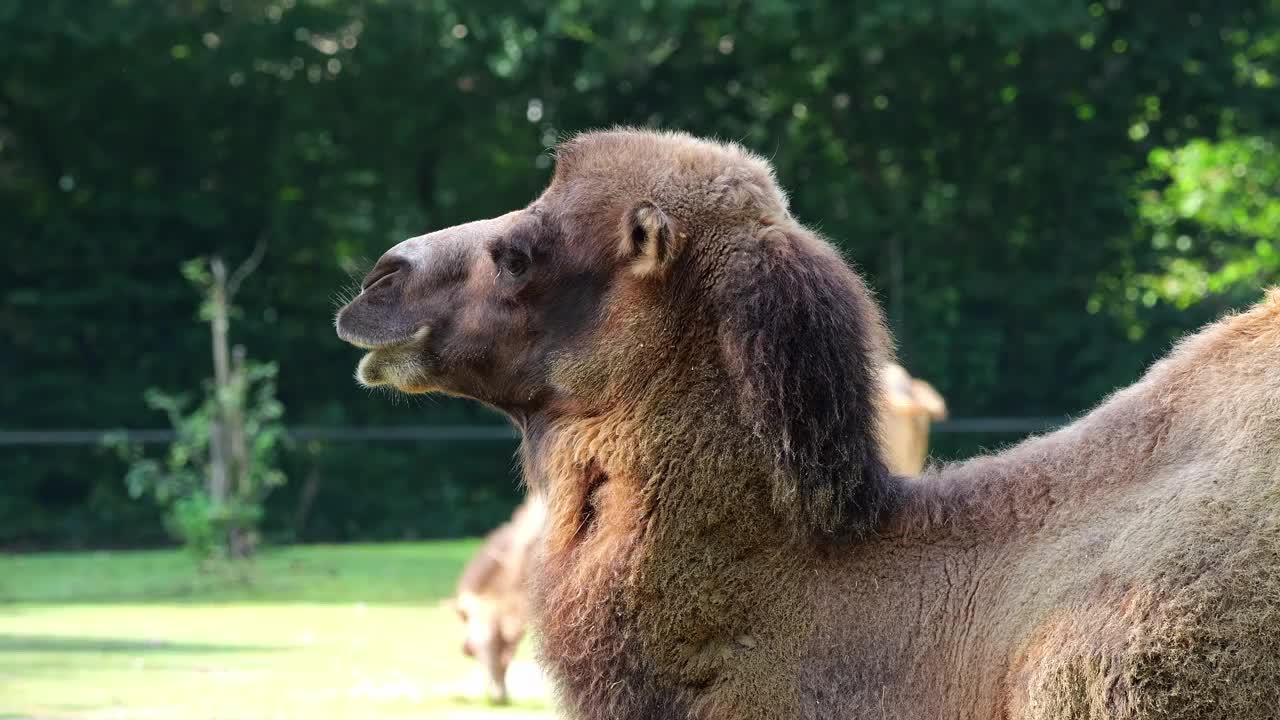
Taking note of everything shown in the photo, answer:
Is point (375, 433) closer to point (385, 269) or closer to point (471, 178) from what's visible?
point (471, 178)

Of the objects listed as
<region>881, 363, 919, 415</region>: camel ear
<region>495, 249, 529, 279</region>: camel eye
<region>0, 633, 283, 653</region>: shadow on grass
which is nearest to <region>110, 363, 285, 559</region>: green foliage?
<region>0, 633, 283, 653</region>: shadow on grass

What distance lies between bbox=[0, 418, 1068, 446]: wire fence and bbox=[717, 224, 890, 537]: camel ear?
43.6 feet

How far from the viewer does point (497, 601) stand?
8.06 m

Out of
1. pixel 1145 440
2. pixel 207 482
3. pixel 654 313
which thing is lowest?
pixel 207 482

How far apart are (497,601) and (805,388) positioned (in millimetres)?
5296

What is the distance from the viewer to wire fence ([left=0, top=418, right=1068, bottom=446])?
1598cm

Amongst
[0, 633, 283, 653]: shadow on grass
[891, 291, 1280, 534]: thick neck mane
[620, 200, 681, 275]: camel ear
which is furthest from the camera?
[0, 633, 283, 653]: shadow on grass

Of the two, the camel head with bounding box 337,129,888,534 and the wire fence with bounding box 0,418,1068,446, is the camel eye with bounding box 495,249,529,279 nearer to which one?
the camel head with bounding box 337,129,888,534

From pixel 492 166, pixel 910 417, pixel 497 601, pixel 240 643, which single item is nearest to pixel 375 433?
pixel 492 166

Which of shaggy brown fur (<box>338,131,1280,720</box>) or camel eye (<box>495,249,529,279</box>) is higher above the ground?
camel eye (<box>495,249,529,279</box>)

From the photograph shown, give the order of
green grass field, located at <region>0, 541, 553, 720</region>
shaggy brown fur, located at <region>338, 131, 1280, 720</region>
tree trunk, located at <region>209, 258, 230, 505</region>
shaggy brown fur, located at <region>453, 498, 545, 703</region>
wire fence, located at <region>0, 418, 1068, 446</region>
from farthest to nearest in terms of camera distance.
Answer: wire fence, located at <region>0, 418, 1068, 446</region>
tree trunk, located at <region>209, 258, 230, 505</region>
shaggy brown fur, located at <region>453, 498, 545, 703</region>
green grass field, located at <region>0, 541, 553, 720</region>
shaggy brown fur, located at <region>338, 131, 1280, 720</region>

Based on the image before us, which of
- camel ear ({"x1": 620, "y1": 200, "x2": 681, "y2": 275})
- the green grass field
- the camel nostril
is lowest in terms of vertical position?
the green grass field

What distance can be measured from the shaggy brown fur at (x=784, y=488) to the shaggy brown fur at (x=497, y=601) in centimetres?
434

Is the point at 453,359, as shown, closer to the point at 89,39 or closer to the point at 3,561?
the point at 3,561
